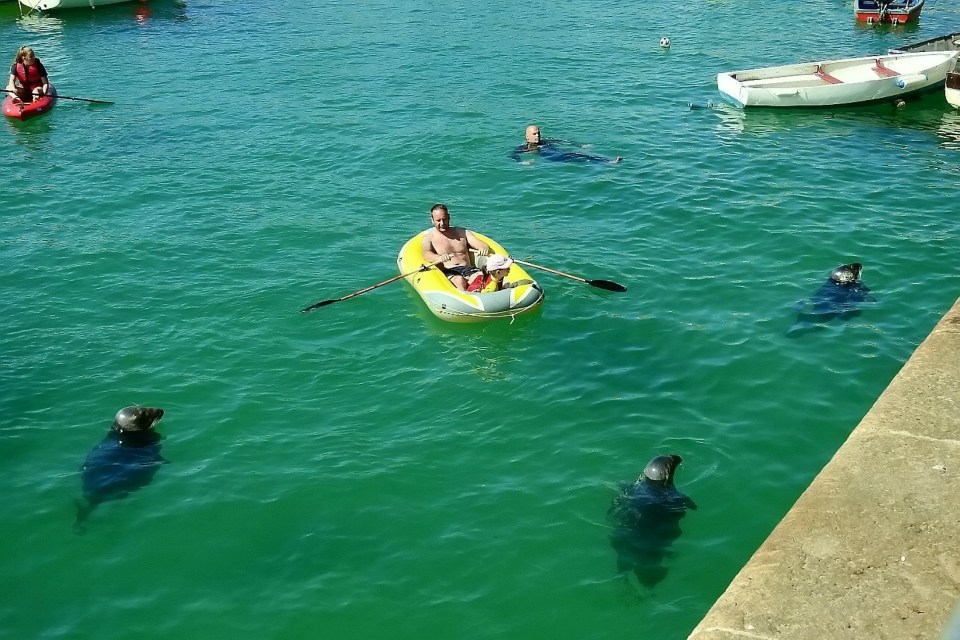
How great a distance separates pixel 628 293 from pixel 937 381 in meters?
5.25

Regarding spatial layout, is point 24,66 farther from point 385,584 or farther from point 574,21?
point 385,584

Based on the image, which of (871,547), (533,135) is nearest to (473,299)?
(871,547)

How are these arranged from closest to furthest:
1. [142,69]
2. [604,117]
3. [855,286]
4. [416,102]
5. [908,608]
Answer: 1. [908,608]
2. [855,286]
3. [604,117]
4. [416,102]
5. [142,69]

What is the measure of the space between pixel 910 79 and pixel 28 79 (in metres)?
19.4

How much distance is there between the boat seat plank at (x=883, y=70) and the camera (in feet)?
72.4

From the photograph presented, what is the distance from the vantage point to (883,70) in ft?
73.5

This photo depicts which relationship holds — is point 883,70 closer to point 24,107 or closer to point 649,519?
point 649,519

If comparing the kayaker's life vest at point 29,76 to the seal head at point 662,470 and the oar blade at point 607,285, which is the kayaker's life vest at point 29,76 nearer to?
the oar blade at point 607,285

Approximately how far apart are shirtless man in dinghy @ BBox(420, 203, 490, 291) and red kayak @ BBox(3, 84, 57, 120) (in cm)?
1296

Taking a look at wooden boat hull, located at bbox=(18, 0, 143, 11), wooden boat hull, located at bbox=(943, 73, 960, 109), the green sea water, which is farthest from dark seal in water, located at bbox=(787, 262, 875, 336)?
wooden boat hull, located at bbox=(18, 0, 143, 11)

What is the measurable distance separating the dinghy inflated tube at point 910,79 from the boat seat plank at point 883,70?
615 millimetres

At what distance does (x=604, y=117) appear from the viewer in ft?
70.3

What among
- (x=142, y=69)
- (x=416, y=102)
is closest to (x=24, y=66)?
(x=142, y=69)

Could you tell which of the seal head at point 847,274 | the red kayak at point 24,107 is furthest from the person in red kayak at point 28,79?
the seal head at point 847,274
